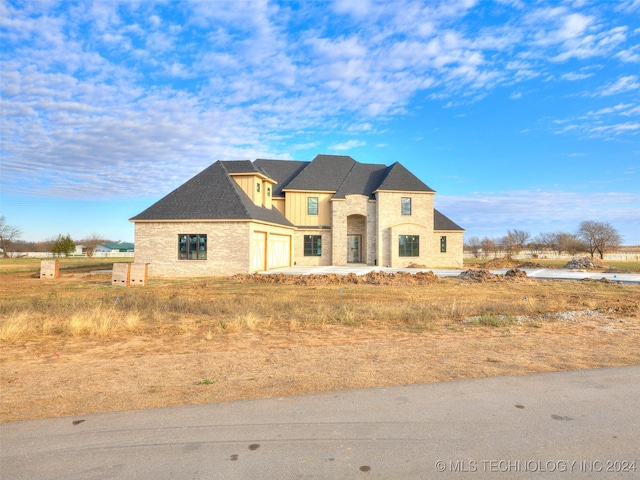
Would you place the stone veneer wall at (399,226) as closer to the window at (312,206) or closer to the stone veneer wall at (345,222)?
the stone veneer wall at (345,222)

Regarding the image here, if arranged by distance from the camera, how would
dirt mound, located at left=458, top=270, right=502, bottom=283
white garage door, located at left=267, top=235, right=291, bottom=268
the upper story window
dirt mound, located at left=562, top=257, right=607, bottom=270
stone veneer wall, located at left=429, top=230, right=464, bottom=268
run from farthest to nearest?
the upper story window → stone veneer wall, located at left=429, top=230, right=464, bottom=268 → dirt mound, located at left=562, top=257, right=607, bottom=270 → white garage door, located at left=267, top=235, right=291, bottom=268 → dirt mound, located at left=458, top=270, right=502, bottom=283

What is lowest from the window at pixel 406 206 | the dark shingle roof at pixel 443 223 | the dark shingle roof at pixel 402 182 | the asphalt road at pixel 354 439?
the asphalt road at pixel 354 439

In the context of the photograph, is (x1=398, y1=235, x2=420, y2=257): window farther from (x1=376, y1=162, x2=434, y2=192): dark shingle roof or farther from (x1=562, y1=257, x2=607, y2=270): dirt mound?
(x1=562, y1=257, x2=607, y2=270): dirt mound

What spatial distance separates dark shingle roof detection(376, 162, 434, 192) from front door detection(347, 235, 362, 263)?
18.6 feet

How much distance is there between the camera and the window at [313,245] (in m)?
36.1

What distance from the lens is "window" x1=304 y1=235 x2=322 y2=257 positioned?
3609cm

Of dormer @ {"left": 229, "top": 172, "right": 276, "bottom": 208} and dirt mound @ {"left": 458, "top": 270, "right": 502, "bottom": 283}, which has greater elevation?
dormer @ {"left": 229, "top": 172, "right": 276, "bottom": 208}

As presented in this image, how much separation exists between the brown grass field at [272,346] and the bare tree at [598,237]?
56.7 m

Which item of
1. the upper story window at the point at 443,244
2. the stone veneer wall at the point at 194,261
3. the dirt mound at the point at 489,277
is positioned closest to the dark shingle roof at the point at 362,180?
the upper story window at the point at 443,244

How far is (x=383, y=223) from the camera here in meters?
34.6

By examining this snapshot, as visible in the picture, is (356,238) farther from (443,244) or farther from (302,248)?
(443,244)

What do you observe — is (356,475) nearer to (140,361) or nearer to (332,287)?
(140,361)

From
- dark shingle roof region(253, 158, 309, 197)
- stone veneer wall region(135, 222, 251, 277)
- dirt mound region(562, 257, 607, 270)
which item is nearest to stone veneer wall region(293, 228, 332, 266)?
dark shingle roof region(253, 158, 309, 197)

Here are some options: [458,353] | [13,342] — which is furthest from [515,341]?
[13,342]
